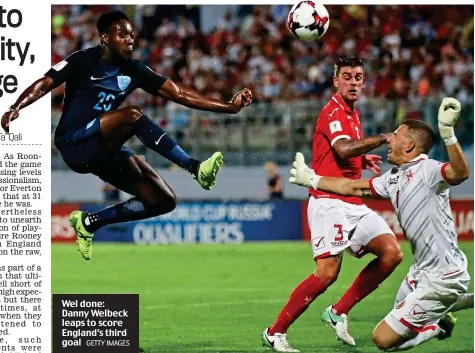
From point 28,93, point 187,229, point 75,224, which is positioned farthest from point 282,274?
point 28,93

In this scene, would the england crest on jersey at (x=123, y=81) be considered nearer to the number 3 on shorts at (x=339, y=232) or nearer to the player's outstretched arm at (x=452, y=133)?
the number 3 on shorts at (x=339, y=232)

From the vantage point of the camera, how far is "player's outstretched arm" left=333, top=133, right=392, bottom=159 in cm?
703

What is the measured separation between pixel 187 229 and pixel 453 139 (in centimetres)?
861

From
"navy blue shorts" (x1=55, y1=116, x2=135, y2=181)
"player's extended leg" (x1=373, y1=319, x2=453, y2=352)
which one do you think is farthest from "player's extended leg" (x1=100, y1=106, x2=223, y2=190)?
"player's extended leg" (x1=373, y1=319, x2=453, y2=352)

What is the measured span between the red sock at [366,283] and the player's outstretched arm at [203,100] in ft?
5.64

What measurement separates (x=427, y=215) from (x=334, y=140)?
118cm

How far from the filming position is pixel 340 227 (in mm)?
7371

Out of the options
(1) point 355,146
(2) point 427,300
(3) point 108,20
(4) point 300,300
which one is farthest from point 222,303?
(2) point 427,300

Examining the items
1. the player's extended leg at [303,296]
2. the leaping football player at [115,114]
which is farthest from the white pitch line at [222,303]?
the player's extended leg at [303,296]

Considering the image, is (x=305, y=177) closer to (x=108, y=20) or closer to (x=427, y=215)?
(x=427, y=215)

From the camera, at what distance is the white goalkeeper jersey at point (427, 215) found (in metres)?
6.50

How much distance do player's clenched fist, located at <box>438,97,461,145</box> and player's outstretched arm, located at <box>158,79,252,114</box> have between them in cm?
207

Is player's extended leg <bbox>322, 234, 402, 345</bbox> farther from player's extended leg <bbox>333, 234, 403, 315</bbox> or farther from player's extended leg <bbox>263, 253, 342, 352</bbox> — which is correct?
player's extended leg <bbox>263, 253, 342, 352</bbox>

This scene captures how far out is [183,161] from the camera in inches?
302
